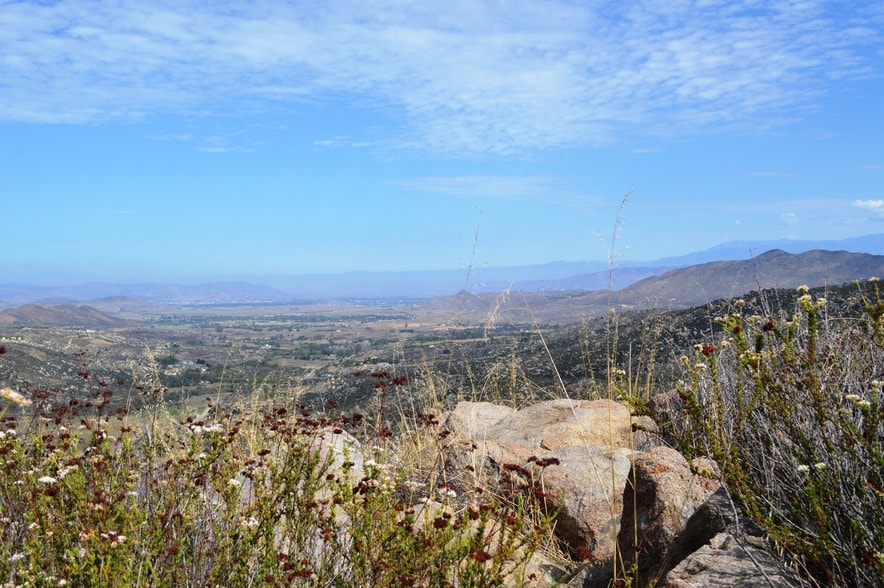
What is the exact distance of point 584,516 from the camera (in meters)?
4.89

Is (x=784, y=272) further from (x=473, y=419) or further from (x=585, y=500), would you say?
(x=585, y=500)

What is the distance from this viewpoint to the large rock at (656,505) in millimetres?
4105

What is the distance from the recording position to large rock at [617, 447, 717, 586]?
162 inches

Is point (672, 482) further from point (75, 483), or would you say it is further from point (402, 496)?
point (75, 483)

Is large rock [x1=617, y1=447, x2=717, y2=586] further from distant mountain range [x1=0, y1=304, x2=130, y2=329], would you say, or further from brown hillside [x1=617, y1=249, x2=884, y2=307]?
distant mountain range [x1=0, y1=304, x2=130, y2=329]

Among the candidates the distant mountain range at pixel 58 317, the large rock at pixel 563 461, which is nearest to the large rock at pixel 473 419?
the large rock at pixel 563 461

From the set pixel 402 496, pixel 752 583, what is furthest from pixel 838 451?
pixel 402 496

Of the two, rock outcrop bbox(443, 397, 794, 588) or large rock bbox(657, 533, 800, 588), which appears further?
rock outcrop bbox(443, 397, 794, 588)

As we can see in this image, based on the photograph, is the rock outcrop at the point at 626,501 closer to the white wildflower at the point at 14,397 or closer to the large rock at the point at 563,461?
the large rock at the point at 563,461

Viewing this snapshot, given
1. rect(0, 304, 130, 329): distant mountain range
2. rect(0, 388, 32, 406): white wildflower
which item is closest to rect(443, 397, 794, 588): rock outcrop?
rect(0, 388, 32, 406): white wildflower

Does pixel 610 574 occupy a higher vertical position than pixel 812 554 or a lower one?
lower

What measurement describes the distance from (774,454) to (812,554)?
740mm

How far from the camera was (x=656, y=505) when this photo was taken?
4289 millimetres

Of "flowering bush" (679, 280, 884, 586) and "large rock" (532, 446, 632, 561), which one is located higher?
"flowering bush" (679, 280, 884, 586)
